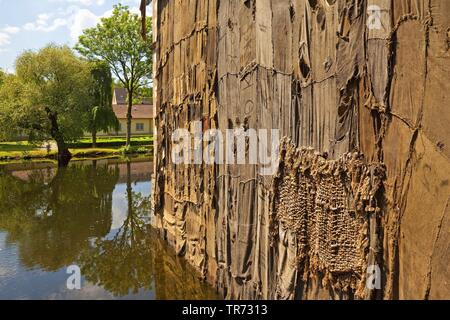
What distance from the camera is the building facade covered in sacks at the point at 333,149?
268cm

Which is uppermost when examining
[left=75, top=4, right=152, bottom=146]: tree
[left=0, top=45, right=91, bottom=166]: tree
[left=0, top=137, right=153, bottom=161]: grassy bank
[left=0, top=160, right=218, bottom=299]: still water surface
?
[left=75, top=4, right=152, bottom=146]: tree

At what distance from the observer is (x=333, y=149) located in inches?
133

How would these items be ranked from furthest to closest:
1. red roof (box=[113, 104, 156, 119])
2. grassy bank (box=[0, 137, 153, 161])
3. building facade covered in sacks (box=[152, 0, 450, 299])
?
red roof (box=[113, 104, 156, 119]), grassy bank (box=[0, 137, 153, 161]), building facade covered in sacks (box=[152, 0, 450, 299])

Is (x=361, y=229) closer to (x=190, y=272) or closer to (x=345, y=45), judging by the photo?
(x=345, y=45)

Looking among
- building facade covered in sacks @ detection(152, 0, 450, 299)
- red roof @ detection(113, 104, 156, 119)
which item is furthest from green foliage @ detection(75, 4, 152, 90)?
building facade covered in sacks @ detection(152, 0, 450, 299)

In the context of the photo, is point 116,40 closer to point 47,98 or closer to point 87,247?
point 47,98

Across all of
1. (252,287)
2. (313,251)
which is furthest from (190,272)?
(313,251)

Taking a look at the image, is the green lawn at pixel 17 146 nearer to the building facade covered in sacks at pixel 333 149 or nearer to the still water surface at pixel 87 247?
the still water surface at pixel 87 247

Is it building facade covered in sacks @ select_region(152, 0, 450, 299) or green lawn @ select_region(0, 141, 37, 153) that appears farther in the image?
green lawn @ select_region(0, 141, 37, 153)

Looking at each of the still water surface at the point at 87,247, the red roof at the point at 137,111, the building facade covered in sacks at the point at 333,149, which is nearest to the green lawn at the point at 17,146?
the red roof at the point at 137,111

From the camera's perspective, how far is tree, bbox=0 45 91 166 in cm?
2177

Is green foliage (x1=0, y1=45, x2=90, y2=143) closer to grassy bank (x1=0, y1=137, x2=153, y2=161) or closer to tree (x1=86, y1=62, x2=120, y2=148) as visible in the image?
grassy bank (x1=0, y1=137, x2=153, y2=161)

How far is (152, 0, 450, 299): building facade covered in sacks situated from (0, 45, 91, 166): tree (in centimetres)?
1869

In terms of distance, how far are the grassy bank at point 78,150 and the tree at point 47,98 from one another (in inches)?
80.5
